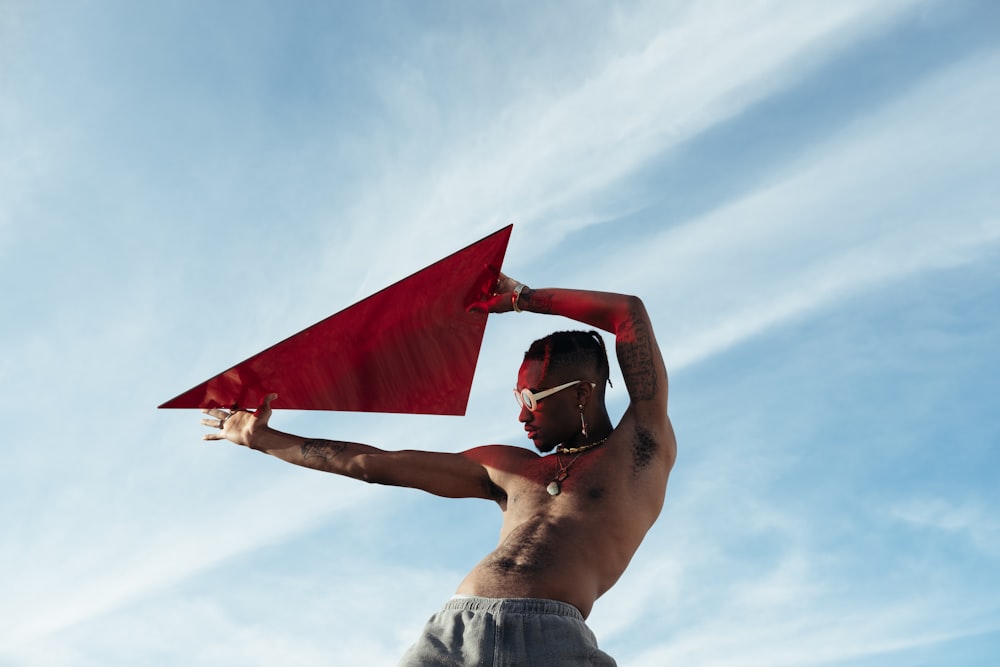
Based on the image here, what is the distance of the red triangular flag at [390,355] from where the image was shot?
6207 mm

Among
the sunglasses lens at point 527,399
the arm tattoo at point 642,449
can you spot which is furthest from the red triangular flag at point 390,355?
the arm tattoo at point 642,449

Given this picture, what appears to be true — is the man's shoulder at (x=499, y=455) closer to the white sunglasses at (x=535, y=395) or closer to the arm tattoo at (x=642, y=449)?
the white sunglasses at (x=535, y=395)

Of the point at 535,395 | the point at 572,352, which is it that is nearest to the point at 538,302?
→ the point at 572,352

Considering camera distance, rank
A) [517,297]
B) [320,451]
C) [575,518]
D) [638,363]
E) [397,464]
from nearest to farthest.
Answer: [575,518], [638,363], [397,464], [320,451], [517,297]

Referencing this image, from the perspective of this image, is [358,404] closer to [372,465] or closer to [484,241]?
[372,465]

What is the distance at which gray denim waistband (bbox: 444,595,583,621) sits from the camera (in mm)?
4984

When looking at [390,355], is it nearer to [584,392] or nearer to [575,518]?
[584,392]

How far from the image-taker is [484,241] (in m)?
6.30

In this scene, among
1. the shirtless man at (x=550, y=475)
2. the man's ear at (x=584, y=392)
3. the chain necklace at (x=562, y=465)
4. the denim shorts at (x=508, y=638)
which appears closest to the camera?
the denim shorts at (x=508, y=638)

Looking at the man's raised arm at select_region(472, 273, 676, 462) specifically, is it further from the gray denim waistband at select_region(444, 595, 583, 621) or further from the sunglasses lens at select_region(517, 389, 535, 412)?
the gray denim waistband at select_region(444, 595, 583, 621)

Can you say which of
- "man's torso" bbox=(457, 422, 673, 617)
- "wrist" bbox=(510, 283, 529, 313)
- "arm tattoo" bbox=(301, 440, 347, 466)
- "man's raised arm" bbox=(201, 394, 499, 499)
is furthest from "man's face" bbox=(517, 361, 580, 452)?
"arm tattoo" bbox=(301, 440, 347, 466)

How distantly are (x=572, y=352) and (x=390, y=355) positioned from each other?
3.94ft

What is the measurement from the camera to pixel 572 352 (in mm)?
6191

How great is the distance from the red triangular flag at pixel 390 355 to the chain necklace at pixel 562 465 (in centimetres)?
111
